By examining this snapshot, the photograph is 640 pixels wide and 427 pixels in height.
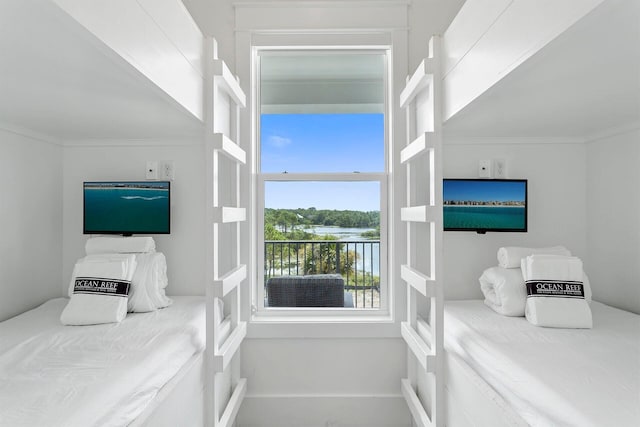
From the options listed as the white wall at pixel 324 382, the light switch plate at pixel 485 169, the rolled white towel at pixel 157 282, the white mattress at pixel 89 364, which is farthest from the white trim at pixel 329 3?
the white wall at pixel 324 382

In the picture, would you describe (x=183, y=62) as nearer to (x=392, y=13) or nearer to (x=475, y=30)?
(x=475, y=30)

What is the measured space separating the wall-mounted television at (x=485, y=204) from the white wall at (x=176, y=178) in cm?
162

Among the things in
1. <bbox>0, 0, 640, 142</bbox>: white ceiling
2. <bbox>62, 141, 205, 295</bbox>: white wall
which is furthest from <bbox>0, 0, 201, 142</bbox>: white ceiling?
<bbox>62, 141, 205, 295</bbox>: white wall

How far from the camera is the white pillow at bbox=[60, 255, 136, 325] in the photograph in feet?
5.54

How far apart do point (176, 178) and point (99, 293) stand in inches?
33.6

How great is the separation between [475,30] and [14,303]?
8.93ft

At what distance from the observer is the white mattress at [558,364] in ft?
3.02

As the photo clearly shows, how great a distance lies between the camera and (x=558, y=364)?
117 centimetres

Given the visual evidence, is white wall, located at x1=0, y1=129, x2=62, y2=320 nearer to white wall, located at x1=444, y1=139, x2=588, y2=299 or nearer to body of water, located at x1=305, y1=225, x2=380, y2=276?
body of water, located at x1=305, y1=225, x2=380, y2=276

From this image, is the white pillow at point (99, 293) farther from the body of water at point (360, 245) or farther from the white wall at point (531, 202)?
the white wall at point (531, 202)

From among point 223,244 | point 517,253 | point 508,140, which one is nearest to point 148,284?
point 223,244

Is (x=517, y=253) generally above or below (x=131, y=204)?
below

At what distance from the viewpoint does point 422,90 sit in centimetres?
191

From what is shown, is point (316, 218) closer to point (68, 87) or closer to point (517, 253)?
point (517, 253)
